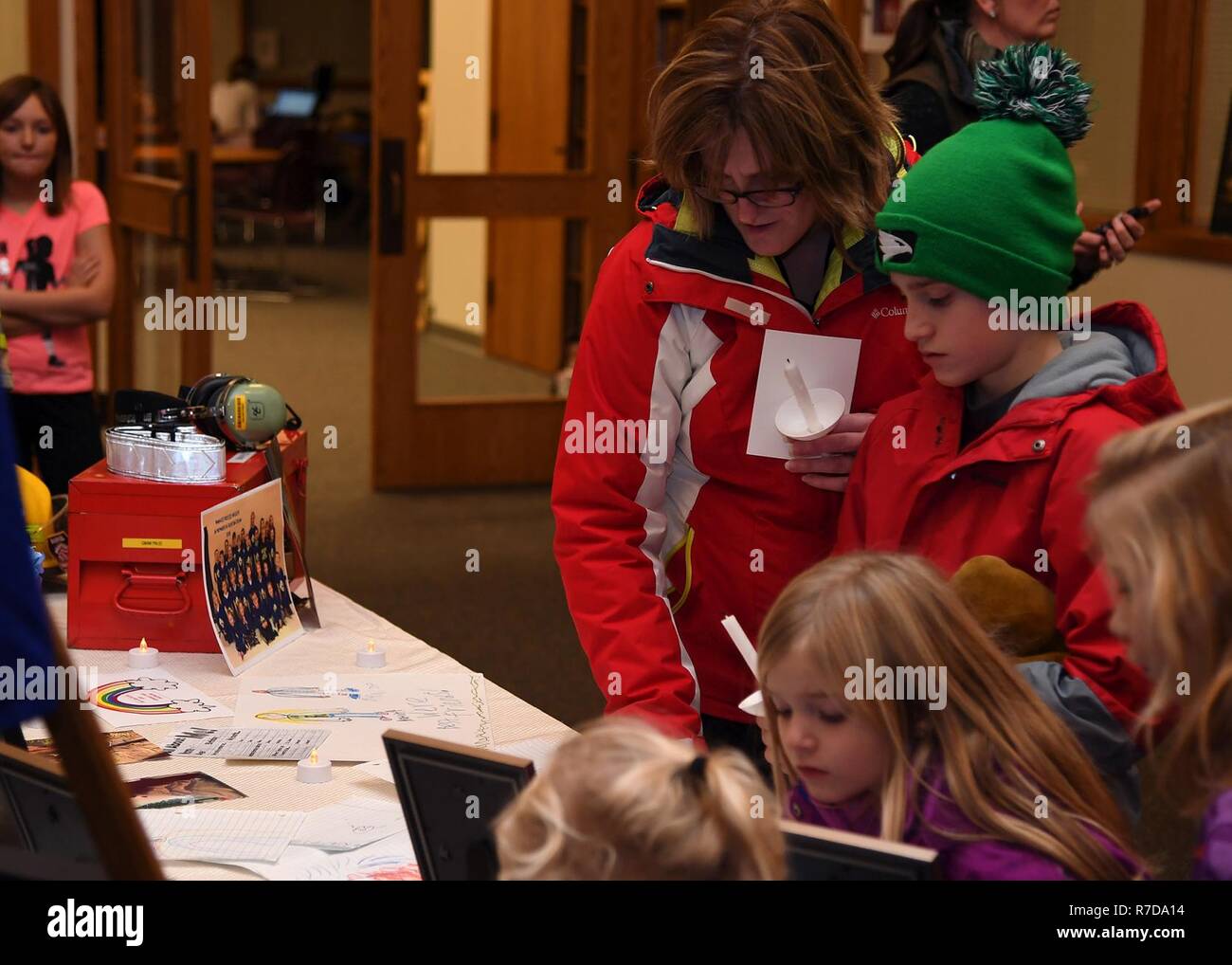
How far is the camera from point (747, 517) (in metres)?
1.97

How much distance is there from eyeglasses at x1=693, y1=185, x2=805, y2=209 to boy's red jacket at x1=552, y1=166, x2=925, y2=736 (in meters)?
0.08

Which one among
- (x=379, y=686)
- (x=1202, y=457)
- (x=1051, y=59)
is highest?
(x=1051, y=59)

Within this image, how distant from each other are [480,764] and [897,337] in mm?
932

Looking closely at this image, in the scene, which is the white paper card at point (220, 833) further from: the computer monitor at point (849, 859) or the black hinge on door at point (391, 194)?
the black hinge on door at point (391, 194)

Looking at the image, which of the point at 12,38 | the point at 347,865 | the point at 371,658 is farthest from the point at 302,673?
the point at 12,38

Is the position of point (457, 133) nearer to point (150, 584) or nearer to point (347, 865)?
point (150, 584)

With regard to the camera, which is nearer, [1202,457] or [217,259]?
[1202,457]

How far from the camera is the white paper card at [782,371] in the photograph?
193cm

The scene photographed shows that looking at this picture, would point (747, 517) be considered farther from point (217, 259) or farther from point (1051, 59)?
point (217, 259)

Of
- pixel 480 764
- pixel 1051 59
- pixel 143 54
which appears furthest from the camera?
pixel 143 54

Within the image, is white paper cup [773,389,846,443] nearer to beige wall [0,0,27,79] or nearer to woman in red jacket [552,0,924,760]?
woman in red jacket [552,0,924,760]

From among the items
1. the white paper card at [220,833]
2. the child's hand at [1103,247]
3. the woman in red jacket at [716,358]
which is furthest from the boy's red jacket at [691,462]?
the child's hand at [1103,247]

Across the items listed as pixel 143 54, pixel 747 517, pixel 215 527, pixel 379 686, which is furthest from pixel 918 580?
pixel 143 54

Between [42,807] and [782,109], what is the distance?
1.07 m
